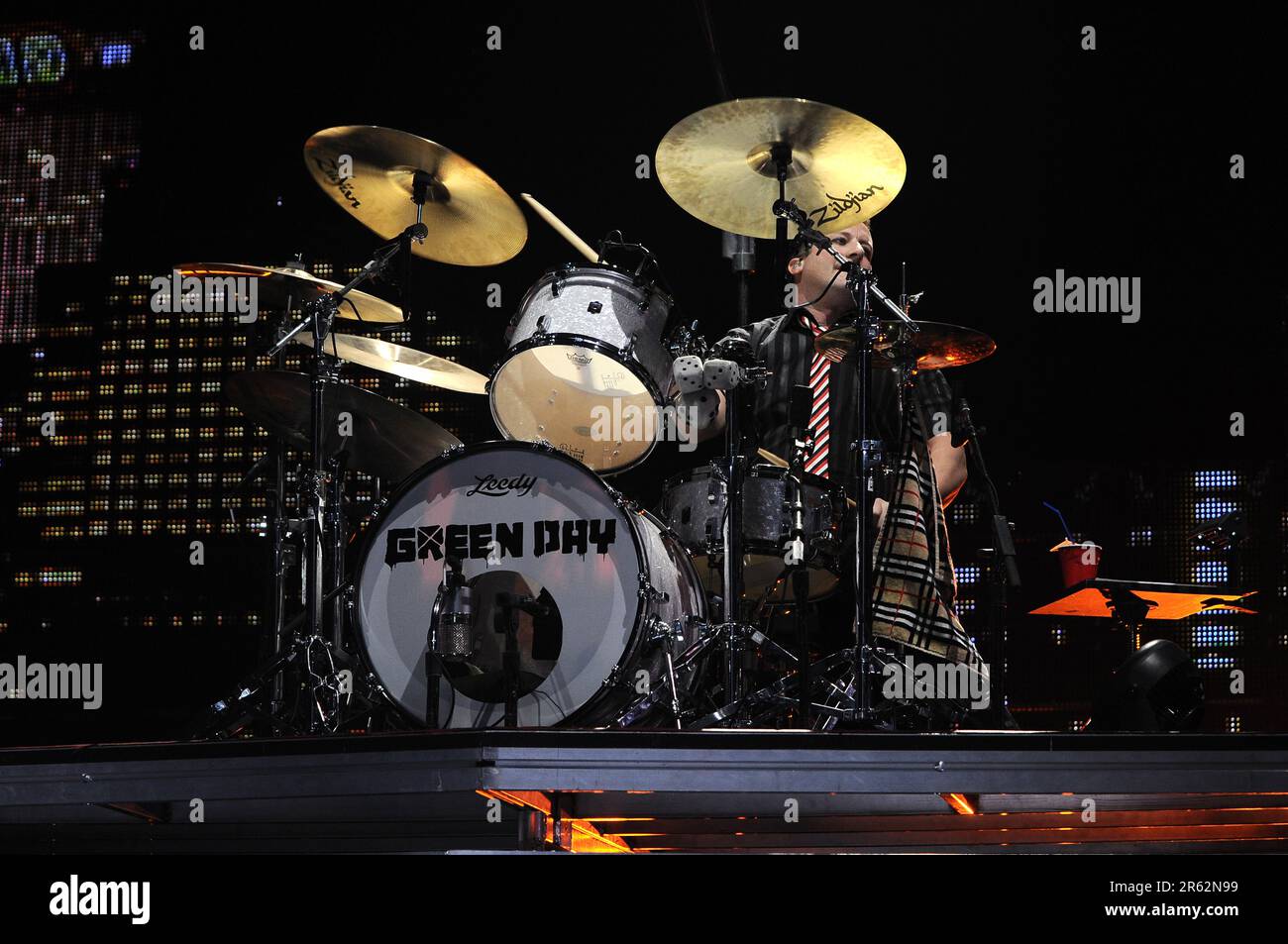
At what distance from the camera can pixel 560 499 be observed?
4031 millimetres

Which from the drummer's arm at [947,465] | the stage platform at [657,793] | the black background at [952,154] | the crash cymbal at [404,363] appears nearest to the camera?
the stage platform at [657,793]

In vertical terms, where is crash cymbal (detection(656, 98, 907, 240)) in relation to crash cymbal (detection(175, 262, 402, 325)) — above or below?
above

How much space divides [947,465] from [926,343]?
3.30 feet

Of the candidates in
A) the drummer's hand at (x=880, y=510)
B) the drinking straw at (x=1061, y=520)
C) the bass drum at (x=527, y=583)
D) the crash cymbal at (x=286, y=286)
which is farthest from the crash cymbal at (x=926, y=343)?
the crash cymbal at (x=286, y=286)

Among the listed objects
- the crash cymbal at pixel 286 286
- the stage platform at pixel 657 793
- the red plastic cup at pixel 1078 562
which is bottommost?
the stage platform at pixel 657 793

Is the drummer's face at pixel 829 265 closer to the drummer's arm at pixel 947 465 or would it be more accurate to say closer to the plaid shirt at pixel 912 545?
the plaid shirt at pixel 912 545

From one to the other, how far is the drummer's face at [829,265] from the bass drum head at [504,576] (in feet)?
5.16

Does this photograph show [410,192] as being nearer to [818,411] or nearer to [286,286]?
[286,286]

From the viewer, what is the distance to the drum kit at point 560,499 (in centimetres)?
394

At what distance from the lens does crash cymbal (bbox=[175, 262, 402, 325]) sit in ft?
14.8

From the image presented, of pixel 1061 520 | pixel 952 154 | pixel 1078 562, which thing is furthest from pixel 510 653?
pixel 952 154

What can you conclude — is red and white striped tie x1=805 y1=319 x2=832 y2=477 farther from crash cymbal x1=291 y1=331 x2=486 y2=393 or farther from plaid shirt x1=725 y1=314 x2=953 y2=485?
crash cymbal x1=291 y1=331 x2=486 y2=393

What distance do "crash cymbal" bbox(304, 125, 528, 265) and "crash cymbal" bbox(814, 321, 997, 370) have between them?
121cm

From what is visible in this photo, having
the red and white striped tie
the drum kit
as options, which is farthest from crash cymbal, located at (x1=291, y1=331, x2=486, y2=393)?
the red and white striped tie
